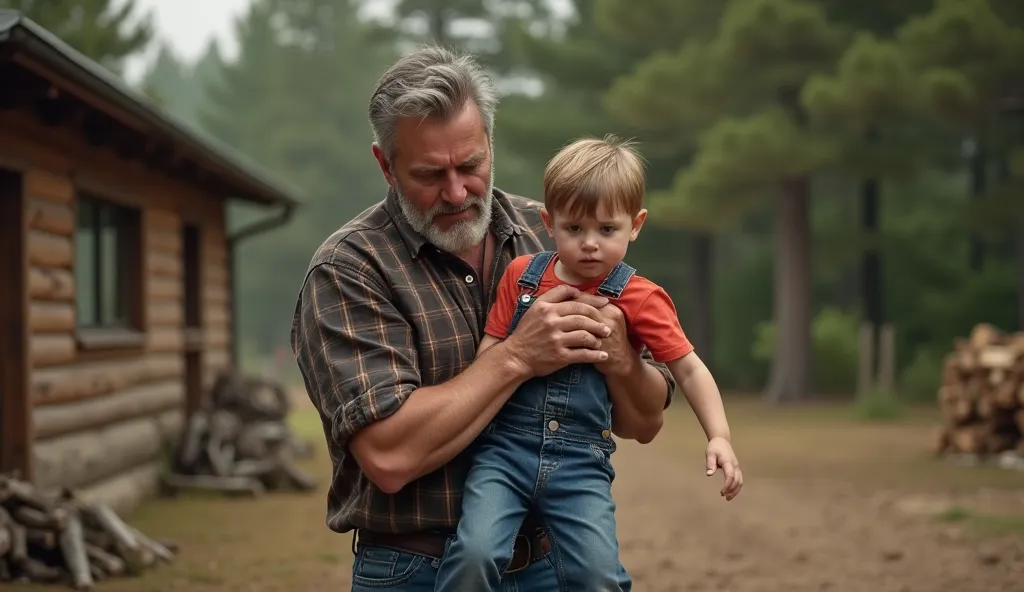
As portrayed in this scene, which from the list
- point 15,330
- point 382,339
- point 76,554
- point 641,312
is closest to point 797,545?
point 76,554

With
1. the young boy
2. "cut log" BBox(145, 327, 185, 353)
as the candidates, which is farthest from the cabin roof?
the young boy

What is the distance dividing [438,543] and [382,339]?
536 mm

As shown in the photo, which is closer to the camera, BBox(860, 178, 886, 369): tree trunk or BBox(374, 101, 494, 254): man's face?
BBox(374, 101, 494, 254): man's face

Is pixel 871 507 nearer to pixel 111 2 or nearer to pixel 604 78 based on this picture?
pixel 111 2

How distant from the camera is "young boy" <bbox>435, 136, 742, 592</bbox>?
2.93 metres

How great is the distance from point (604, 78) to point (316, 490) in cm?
1579

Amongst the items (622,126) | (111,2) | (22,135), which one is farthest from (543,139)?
(22,135)

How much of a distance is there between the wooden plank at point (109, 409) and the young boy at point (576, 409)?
5949mm

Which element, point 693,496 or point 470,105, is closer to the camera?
point 470,105

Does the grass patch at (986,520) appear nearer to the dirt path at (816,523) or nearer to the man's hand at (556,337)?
the dirt path at (816,523)

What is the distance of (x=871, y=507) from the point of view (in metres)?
10.2

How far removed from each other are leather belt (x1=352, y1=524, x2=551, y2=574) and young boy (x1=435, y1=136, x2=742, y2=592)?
2.7 inches

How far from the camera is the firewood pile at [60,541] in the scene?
679 cm

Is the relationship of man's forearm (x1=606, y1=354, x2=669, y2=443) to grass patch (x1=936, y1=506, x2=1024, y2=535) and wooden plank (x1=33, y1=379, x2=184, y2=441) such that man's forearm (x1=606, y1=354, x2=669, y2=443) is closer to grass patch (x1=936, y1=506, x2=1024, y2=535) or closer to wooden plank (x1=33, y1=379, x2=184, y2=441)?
wooden plank (x1=33, y1=379, x2=184, y2=441)
